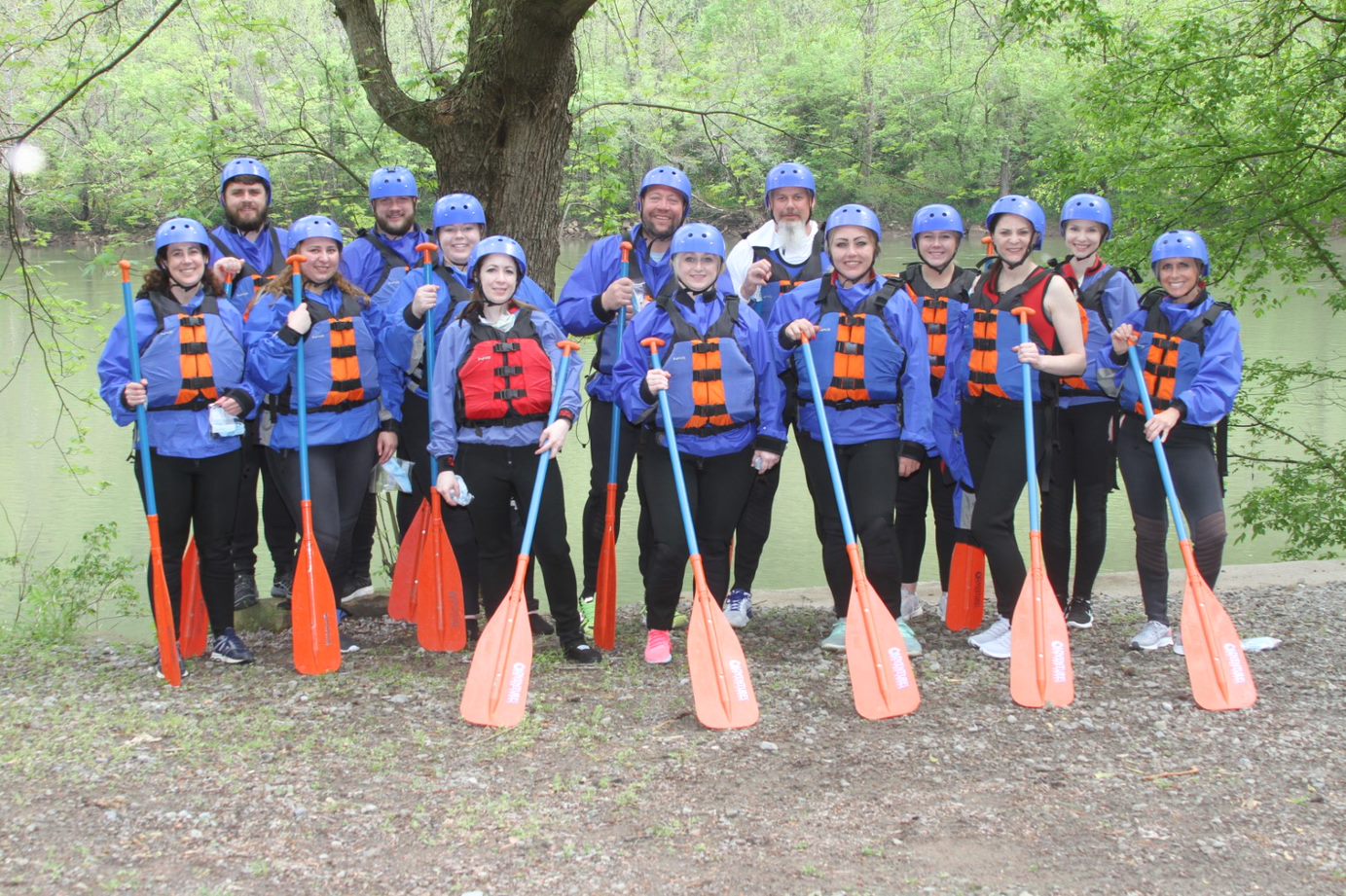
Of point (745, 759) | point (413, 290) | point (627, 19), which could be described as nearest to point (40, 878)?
point (745, 759)

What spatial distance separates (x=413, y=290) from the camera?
4816 millimetres

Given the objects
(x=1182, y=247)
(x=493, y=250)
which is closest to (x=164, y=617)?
(x=493, y=250)

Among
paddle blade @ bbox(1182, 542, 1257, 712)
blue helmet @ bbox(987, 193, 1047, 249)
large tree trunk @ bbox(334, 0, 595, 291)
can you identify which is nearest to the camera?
paddle blade @ bbox(1182, 542, 1257, 712)

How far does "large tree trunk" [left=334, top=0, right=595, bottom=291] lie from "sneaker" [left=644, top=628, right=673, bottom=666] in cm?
220

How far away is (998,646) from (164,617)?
10.4 ft

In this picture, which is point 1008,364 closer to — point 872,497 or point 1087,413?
point 1087,413

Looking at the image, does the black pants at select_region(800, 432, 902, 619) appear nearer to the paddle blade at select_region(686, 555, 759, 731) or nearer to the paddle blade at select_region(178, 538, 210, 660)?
the paddle blade at select_region(686, 555, 759, 731)

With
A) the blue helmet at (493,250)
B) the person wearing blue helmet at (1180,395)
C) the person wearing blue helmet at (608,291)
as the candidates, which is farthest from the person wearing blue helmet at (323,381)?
the person wearing blue helmet at (1180,395)

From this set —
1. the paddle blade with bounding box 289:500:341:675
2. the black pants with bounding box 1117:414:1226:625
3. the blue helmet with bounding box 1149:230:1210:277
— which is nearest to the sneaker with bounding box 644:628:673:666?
the paddle blade with bounding box 289:500:341:675

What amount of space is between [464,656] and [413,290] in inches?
59.2

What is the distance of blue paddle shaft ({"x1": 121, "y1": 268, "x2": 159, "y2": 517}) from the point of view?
13.7 ft

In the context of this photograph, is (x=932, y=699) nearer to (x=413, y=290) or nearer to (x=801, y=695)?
(x=801, y=695)

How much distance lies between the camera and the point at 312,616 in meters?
4.48

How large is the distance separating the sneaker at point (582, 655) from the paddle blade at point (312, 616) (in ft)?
2.91
